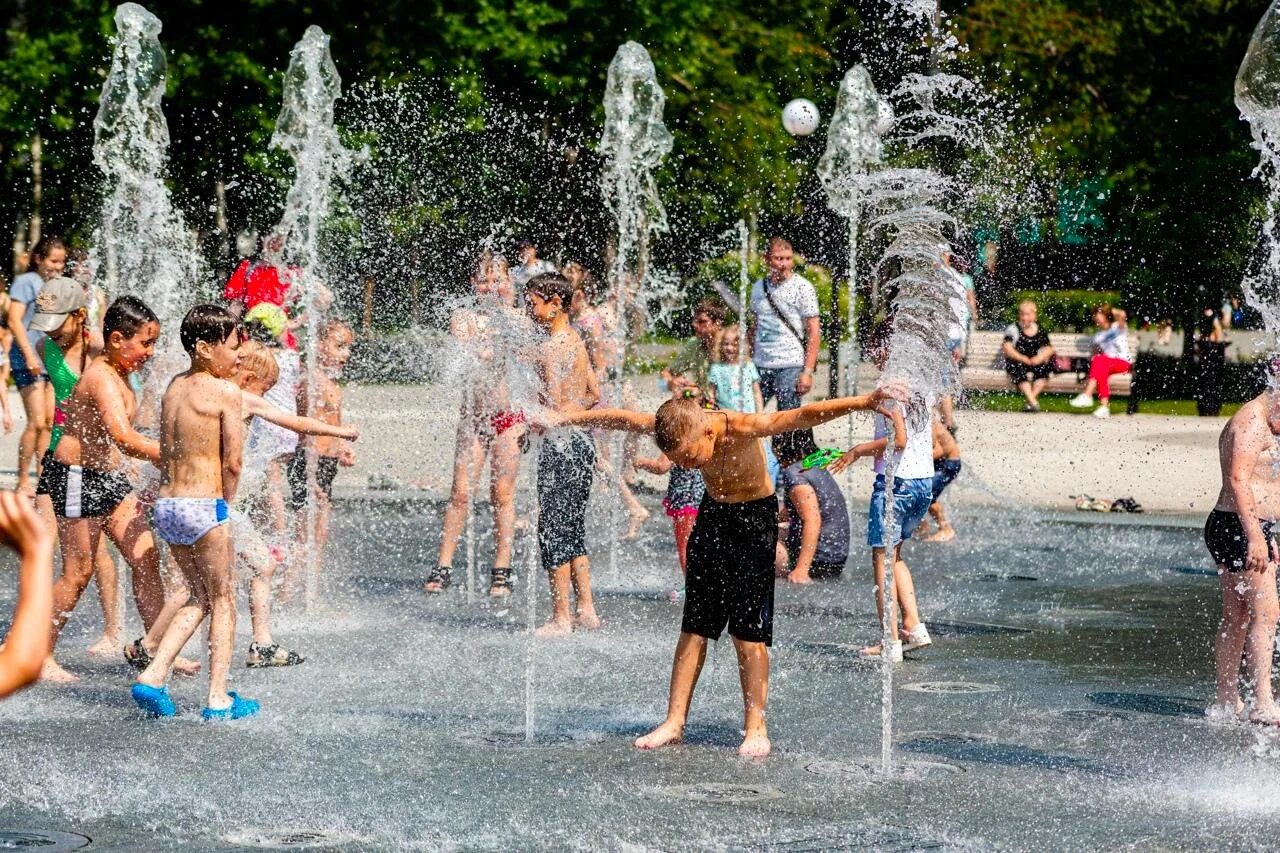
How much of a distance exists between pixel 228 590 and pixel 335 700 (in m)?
0.62

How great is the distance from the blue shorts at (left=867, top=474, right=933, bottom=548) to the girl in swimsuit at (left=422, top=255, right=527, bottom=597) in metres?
1.82

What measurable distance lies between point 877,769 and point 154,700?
99.8 inches

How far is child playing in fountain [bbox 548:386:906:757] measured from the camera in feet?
20.4

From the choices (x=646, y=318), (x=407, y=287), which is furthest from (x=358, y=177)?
(x=407, y=287)

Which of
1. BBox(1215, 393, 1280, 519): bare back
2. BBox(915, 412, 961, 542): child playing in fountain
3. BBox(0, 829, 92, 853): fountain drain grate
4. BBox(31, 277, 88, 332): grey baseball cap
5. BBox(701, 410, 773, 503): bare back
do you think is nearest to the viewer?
BBox(0, 829, 92, 853): fountain drain grate

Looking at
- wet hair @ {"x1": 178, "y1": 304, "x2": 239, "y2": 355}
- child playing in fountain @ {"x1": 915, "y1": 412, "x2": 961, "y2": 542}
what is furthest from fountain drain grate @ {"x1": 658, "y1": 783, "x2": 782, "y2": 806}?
child playing in fountain @ {"x1": 915, "y1": 412, "x2": 961, "y2": 542}

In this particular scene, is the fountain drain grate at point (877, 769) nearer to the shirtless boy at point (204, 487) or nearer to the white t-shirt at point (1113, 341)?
the shirtless boy at point (204, 487)

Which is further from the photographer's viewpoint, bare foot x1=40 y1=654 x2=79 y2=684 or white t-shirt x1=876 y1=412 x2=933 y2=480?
white t-shirt x1=876 y1=412 x2=933 y2=480

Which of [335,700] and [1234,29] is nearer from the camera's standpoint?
[335,700]

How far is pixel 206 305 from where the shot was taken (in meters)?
6.75

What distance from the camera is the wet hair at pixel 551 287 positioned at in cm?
862

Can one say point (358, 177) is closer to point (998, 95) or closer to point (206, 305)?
point (998, 95)

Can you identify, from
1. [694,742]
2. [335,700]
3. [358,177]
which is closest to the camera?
[694,742]

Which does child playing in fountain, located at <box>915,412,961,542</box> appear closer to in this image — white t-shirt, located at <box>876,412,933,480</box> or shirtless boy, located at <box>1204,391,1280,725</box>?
white t-shirt, located at <box>876,412,933,480</box>
